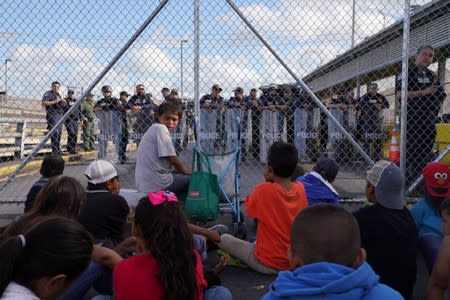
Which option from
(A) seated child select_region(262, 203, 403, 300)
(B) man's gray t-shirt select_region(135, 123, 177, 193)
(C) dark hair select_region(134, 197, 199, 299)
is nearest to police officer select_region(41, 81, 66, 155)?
(B) man's gray t-shirt select_region(135, 123, 177, 193)

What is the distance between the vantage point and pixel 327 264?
1.66 meters

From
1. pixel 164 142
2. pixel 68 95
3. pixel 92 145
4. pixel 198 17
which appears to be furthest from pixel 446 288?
pixel 92 145

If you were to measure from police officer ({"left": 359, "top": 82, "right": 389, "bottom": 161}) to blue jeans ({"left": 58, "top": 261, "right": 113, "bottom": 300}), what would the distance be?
6.35m

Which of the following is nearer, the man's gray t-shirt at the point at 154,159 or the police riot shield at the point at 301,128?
the man's gray t-shirt at the point at 154,159

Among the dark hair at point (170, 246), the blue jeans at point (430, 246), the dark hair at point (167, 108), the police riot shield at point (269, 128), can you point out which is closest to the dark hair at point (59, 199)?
the dark hair at point (170, 246)

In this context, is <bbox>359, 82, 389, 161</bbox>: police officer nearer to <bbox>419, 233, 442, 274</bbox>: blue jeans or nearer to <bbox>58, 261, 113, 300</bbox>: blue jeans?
<bbox>419, 233, 442, 274</bbox>: blue jeans

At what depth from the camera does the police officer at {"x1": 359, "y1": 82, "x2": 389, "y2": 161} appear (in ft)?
29.2

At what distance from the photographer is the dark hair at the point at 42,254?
1722mm

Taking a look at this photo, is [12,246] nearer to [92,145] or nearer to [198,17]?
[198,17]

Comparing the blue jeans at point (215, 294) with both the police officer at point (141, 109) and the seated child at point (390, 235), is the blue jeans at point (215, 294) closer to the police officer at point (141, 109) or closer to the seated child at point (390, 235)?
the seated child at point (390, 235)

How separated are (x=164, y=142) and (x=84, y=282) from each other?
1.97 m

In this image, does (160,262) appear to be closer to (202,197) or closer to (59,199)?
(59,199)

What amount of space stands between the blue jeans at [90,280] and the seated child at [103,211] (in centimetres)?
29

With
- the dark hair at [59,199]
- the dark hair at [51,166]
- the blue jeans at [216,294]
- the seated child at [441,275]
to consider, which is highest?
the dark hair at [51,166]
